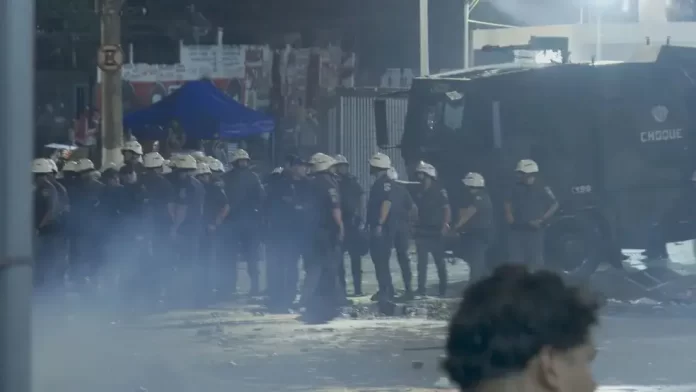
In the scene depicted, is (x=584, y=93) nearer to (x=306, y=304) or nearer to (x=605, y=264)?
(x=605, y=264)

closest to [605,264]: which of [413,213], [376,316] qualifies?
[413,213]

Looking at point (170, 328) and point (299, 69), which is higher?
point (299, 69)

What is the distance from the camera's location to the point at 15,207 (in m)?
3.03

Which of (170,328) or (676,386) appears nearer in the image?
(676,386)

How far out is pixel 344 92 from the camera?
26.9 meters

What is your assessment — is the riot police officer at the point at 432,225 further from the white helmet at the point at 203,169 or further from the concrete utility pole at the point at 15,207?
the concrete utility pole at the point at 15,207

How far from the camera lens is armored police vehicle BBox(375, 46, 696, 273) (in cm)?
1680

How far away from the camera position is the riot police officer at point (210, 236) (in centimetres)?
1627

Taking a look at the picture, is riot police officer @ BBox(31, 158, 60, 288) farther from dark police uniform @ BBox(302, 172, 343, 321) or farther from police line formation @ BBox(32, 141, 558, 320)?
dark police uniform @ BBox(302, 172, 343, 321)

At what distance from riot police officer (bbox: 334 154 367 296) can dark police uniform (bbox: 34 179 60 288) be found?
141 inches

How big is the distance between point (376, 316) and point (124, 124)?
35.2 ft

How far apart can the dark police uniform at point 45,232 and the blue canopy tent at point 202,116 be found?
7.46 m

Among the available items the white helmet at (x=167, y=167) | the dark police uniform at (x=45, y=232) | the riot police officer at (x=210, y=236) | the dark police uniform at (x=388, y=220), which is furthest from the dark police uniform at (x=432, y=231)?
the dark police uniform at (x=45, y=232)

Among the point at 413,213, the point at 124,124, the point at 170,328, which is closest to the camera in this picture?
the point at 170,328
